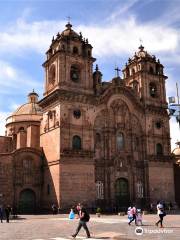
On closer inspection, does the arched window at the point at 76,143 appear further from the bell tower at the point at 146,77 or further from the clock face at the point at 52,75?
the bell tower at the point at 146,77

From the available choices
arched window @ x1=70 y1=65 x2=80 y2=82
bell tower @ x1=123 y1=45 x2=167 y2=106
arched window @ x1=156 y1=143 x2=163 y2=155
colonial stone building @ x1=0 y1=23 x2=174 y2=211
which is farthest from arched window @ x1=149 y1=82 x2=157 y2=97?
arched window @ x1=70 y1=65 x2=80 y2=82

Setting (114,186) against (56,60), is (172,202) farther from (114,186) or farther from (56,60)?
(56,60)

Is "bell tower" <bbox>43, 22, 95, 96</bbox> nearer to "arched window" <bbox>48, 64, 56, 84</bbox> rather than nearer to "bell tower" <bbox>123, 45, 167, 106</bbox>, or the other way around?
"arched window" <bbox>48, 64, 56, 84</bbox>

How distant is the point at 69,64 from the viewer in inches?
1820

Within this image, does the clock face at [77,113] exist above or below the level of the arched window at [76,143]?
above

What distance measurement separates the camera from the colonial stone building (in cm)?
4262

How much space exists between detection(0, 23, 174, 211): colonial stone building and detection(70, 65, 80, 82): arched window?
5.2 inches

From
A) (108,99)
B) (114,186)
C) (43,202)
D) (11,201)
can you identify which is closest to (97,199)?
(114,186)

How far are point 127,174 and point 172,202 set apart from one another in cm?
855

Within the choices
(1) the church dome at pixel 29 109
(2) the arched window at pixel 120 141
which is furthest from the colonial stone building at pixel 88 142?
(1) the church dome at pixel 29 109

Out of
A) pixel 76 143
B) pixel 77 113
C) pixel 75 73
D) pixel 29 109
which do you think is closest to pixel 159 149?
pixel 76 143

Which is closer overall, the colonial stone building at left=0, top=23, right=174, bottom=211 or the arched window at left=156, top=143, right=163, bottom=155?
the colonial stone building at left=0, top=23, right=174, bottom=211

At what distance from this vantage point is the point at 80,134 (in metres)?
44.5

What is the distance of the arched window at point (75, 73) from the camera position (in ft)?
153
